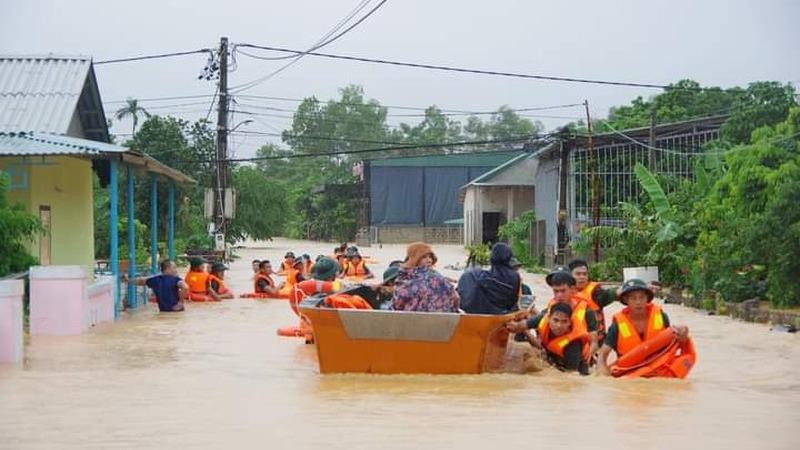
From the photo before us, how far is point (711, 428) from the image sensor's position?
867 centimetres

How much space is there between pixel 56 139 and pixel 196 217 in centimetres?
2902

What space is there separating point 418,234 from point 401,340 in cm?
6394

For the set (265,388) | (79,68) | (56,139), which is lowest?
(265,388)

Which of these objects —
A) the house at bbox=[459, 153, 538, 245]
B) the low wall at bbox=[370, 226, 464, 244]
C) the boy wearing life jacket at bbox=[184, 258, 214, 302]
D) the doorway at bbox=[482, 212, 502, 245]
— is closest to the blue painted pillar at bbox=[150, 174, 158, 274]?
the boy wearing life jacket at bbox=[184, 258, 214, 302]

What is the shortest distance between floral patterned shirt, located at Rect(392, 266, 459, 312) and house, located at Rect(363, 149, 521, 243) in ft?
206

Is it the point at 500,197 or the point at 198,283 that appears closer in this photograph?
the point at 198,283

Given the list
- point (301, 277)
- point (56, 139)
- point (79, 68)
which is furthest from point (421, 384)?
point (79, 68)

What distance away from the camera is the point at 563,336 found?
11.7 m

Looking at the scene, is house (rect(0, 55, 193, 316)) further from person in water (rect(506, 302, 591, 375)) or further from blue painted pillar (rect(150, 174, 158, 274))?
person in water (rect(506, 302, 591, 375))

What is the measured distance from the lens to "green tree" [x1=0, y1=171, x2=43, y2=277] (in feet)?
52.8

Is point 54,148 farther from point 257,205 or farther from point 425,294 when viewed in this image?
point 257,205

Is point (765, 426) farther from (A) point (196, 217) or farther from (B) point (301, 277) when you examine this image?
(A) point (196, 217)

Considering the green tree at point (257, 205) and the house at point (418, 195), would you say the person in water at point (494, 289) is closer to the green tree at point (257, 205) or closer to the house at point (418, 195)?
the green tree at point (257, 205)

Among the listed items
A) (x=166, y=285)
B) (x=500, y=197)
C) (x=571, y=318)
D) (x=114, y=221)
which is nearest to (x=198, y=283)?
(x=166, y=285)
